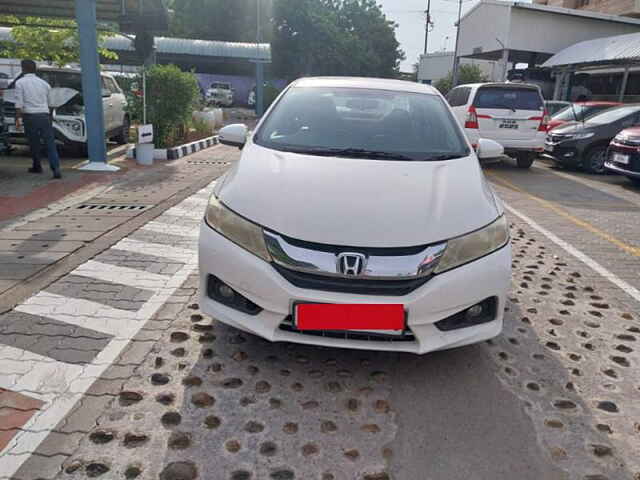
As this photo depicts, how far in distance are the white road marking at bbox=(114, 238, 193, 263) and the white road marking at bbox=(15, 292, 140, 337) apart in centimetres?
111

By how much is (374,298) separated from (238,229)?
0.80 m

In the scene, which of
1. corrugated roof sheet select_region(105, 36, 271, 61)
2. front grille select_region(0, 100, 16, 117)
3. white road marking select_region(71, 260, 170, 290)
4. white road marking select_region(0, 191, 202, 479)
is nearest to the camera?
white road marking select_region(0, 191, 202, 479)

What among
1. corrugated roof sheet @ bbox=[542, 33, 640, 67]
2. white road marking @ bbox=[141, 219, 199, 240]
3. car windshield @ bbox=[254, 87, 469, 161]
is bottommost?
white road marking @ bbox=[141, 219, 199, 240]

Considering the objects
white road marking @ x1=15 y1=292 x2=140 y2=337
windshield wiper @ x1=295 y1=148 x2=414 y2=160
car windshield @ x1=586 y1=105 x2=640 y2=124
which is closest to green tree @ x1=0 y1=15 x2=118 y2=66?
white road marking @ x1=15 y1=292 x2=140 y2=337

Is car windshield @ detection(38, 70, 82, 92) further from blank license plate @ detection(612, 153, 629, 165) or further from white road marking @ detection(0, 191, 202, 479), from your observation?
blank license plate @ detection(612, 153, 629, 165)

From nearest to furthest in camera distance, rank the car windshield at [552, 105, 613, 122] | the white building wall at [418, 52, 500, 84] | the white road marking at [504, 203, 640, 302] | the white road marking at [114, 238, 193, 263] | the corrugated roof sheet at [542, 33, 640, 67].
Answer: the white road marking at [504, 203, 640, 302] → the white road marking at [114, 238, 193, 263] → the car windshield at [552, 105, 613, 122] → the corrugated roof sheet at [542, 33, 640, 67] → the white building wall at [418, 52, 500, 84]

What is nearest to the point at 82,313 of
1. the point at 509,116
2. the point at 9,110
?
the point at 9,110

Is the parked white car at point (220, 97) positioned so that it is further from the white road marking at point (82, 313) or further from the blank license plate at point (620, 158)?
the white road marking at point (82, 313)

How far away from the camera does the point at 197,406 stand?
2607 millimetres

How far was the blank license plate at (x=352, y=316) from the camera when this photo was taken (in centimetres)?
255

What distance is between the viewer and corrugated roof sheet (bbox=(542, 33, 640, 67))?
20.1 meters

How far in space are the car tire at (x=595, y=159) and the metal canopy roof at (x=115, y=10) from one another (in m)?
8.74

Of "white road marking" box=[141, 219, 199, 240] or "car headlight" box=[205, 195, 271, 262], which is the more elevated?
"car headlight" box=[205, 195, 271, 262]

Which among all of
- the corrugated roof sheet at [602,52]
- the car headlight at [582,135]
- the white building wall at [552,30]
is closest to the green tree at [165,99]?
the car headlight at [582,135]
